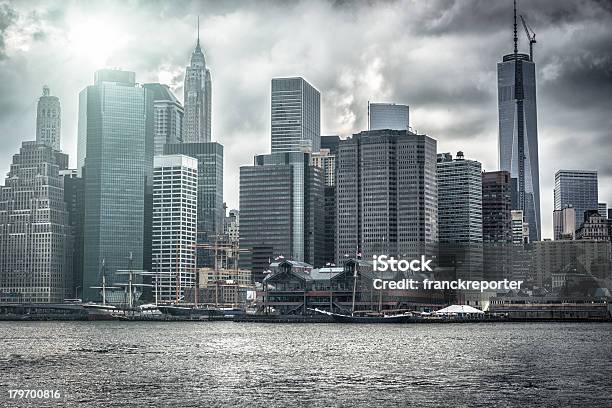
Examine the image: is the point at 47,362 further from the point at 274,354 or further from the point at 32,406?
the point at 32,406

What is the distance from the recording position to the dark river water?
82.9 meters

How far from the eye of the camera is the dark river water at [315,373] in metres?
82.9

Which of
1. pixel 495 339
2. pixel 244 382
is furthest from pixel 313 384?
pixel 495 339

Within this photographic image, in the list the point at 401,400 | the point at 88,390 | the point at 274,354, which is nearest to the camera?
the point at 401,400

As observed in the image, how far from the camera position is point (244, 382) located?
95688mm

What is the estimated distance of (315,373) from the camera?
10400 centimetres

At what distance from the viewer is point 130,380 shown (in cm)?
9688

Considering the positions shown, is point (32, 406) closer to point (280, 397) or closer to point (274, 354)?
point (280, 397)

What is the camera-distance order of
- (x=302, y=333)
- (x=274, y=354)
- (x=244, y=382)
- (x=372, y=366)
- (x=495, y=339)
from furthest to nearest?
(x=302, y=333) < (x=495, y=339) < (x=274, y=354) < (x=372, y=366) < (x=244, y=382)

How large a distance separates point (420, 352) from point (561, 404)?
53.7 metres

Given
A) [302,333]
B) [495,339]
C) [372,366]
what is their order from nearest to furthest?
[372,366], [495,339], [302,333]

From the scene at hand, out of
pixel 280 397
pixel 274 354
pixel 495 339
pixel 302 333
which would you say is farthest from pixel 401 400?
pixel 302 333

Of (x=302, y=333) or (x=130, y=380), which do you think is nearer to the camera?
A: (x=130, y=380)

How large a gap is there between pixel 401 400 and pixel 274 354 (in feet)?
167
